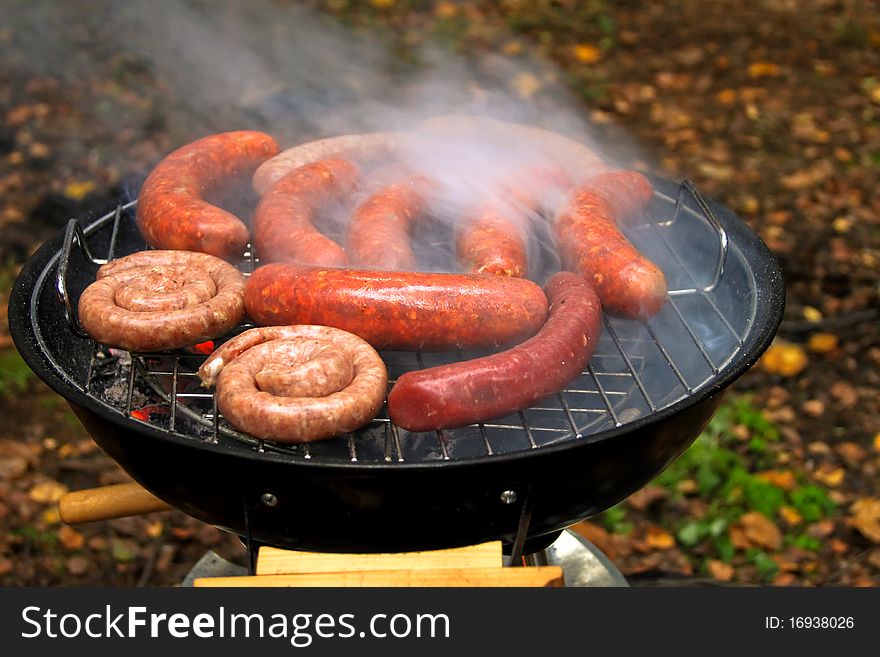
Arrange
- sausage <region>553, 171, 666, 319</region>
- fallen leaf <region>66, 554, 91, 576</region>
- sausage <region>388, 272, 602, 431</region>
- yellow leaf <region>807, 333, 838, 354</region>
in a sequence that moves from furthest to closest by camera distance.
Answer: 1. yellow leaf <region>807, 333, 838, 354</region>
2. fallen leaf <region>66, 554, 91, 576</region>
3. sausage <region>553, 171, 666, 319</region>
4. sausage <region>388, 272, 602, 431</region>

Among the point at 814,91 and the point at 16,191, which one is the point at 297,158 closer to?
the point at 16,191

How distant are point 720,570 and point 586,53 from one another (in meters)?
6.05

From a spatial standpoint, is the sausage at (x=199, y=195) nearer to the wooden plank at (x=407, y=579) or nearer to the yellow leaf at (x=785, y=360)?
the wooden plank at (x=407, y=579)

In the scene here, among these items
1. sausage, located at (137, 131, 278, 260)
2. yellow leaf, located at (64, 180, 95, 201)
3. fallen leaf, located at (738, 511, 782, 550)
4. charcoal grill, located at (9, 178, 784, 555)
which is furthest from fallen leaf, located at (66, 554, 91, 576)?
fallen leaf, located at (738, 511, 782, 550)

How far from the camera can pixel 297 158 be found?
12.7ft

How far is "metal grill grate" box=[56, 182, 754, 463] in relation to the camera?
2971mm

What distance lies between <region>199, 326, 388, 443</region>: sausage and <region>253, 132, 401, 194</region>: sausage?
1.08 metres

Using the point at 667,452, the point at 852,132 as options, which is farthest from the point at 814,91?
the point at 667,452

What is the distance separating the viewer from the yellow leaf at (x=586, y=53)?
9172 millimetres

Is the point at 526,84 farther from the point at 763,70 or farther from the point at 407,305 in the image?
the point at 407,305

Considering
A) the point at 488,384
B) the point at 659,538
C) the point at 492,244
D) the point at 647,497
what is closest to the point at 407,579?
the point at 488,384

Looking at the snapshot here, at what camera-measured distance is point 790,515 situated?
498cm

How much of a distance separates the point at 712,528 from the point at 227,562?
2.57 metres

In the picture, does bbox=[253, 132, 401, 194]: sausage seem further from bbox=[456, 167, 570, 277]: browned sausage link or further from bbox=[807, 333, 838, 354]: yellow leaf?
bbox=[807, 333, 838, 354]: yellow leaf
